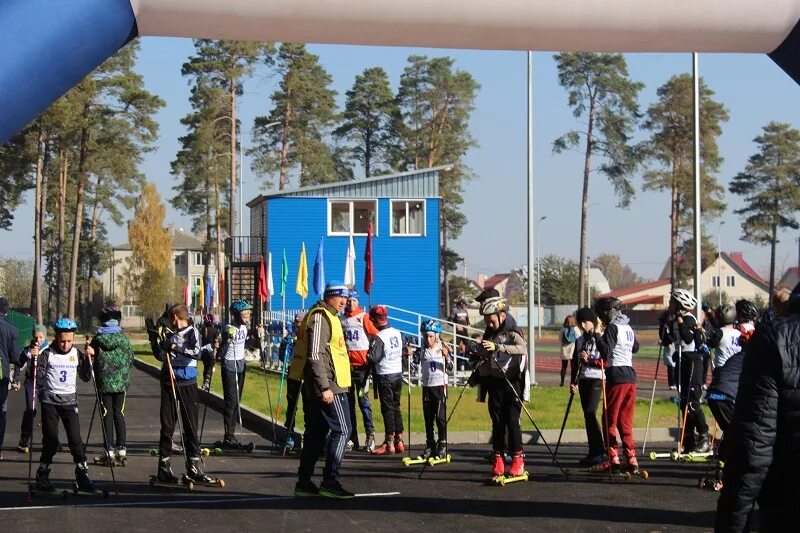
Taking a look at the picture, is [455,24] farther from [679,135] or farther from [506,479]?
[679,135]

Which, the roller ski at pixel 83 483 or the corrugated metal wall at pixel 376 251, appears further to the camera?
the corrugated metal wall at pixel 376 251

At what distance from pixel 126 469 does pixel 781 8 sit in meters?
8.46

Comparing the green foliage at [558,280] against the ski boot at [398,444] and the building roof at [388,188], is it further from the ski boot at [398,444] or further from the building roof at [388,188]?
the ski boot at [398,444]

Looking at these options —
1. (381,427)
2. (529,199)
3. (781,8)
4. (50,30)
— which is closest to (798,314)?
(781,8)

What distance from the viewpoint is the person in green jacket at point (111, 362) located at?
13.7 metres

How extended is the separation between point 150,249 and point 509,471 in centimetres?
8378

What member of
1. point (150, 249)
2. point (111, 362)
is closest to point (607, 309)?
point (111, 362)

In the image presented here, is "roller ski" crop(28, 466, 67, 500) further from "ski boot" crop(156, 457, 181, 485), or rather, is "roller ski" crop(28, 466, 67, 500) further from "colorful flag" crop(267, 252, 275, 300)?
"colorful flag" crop(267, 252, 275, 300)

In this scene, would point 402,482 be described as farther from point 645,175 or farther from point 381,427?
point 645,175

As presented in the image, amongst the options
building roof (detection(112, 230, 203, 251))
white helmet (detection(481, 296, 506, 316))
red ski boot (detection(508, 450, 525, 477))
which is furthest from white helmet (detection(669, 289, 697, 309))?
building roof (detection(112, 230, 203, 251))

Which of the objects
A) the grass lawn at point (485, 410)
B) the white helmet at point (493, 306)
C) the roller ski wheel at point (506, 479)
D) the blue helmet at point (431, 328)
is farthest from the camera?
the grass lawn at point (485, 410)

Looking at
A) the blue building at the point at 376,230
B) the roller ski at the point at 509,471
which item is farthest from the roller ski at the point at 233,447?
the blue building at the point at 376,230

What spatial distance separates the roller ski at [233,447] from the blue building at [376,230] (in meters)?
28.5

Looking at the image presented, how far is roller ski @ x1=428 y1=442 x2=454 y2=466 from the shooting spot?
1373cm
